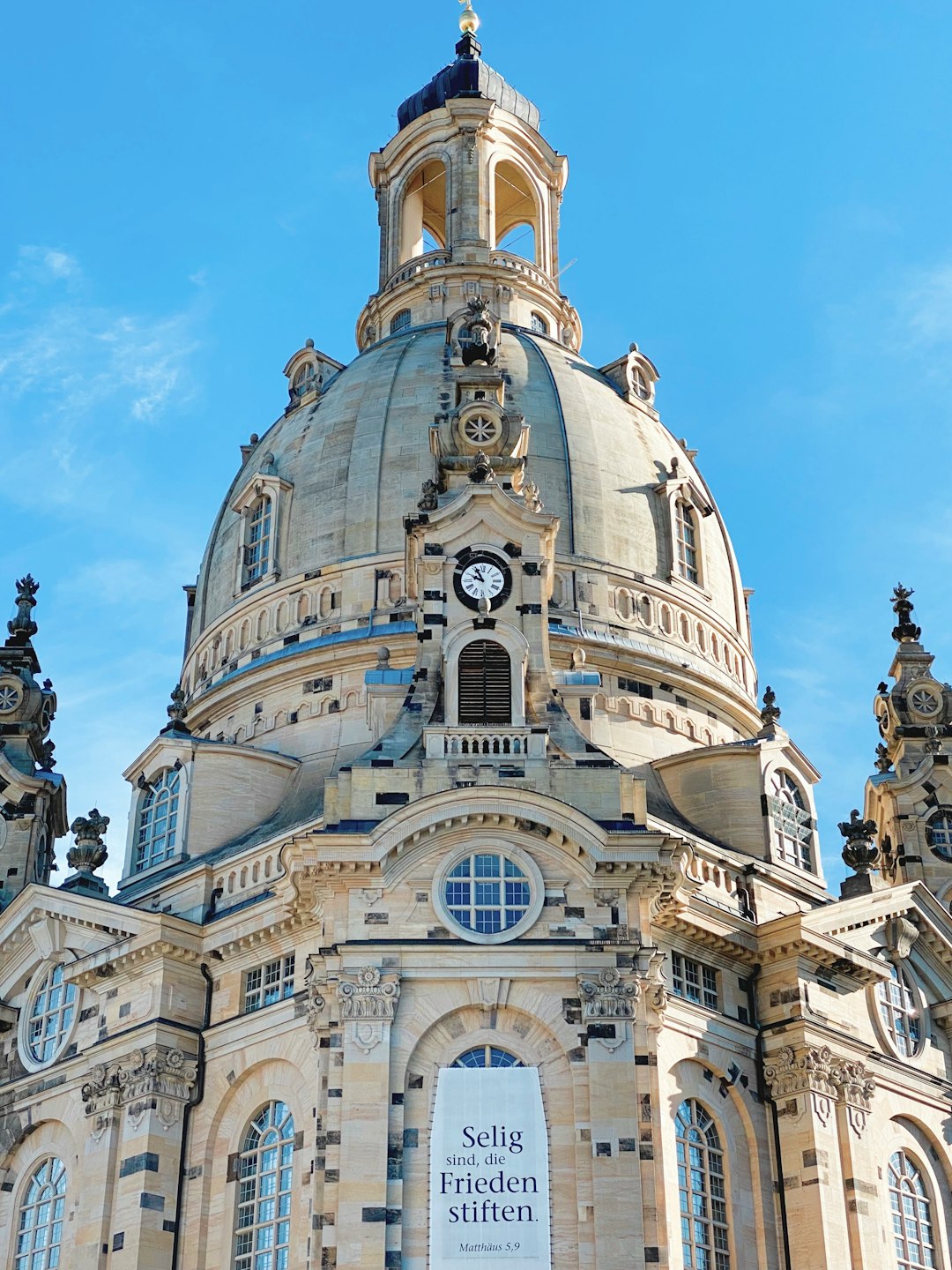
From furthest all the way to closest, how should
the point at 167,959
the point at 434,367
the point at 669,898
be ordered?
the point at 434,367 → the point at 167,959 → the point at 669,898

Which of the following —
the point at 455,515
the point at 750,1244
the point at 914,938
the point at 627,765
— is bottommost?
the point at 750,1244

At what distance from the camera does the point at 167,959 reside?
5069 cm

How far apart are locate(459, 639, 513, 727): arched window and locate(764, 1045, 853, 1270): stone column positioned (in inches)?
450

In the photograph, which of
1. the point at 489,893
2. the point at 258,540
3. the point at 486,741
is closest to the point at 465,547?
the point at 486,741

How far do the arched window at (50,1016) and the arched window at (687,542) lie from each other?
2513 cm

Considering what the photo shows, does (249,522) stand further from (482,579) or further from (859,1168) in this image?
(859,1168)

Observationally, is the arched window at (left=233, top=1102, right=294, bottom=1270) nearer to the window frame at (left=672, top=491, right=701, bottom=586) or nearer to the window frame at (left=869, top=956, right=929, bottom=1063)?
the window frame at (left=869, top=956, right=929, bottom=1063)

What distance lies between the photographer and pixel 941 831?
65000 millimetres

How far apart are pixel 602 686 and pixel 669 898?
45.2 ft

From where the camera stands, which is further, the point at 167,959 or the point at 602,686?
the point at 602,686

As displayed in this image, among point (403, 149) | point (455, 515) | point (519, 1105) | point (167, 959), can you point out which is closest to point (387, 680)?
point (455, 515)

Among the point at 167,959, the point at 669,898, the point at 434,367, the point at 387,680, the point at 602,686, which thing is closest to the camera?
the point at 669,898

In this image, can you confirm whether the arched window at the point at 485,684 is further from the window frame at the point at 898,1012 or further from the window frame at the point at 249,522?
the window frame at the point at 249,522

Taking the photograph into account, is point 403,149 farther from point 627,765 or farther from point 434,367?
point 627,765
